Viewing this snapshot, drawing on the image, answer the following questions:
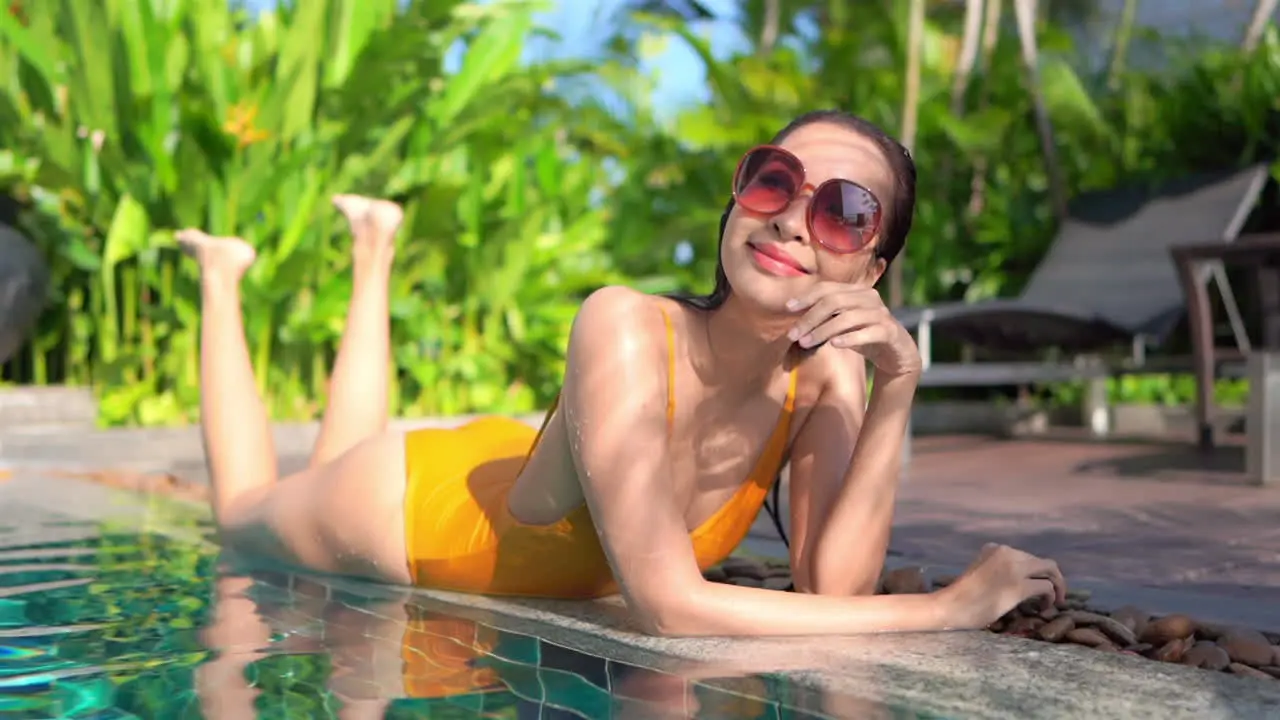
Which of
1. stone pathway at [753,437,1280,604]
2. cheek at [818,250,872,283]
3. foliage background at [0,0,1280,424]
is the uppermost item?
foliage background at [0,0,1280,424]

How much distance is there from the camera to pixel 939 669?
186 cm

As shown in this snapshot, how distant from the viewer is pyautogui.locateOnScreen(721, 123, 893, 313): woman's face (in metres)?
1.96

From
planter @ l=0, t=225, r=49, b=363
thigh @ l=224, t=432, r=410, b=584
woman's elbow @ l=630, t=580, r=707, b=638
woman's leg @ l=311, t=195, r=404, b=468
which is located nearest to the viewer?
woman's elbow @ l=630, t=580, r=707, b=638

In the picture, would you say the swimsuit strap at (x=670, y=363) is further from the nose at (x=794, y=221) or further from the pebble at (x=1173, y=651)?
the pebble at (x=1173, y=651)

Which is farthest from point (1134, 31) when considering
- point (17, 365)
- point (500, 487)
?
point (500, 487)

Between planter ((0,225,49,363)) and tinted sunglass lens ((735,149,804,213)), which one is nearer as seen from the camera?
tinted sunglass lens ((735,149,804,213))

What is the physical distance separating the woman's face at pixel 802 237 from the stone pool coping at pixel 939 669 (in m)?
0.57

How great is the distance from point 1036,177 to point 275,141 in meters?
5.89

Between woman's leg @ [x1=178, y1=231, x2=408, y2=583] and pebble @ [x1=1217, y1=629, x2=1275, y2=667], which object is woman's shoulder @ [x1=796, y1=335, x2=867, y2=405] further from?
woman's leg @ [x1=178, y1=231, x2=408, y2=583]

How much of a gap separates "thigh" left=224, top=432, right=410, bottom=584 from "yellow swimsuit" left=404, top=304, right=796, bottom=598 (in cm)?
4

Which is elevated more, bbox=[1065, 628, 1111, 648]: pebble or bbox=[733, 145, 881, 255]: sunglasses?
bbox=[733, 145, 881, 255]: sunglasses

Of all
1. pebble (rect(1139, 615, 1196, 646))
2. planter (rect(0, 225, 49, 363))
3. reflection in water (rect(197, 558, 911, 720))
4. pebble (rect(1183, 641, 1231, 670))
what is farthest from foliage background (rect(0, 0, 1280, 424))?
pebble (rect(1183, 641, 1231, 670))

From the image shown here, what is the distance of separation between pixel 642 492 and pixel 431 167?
A: 5219 mm

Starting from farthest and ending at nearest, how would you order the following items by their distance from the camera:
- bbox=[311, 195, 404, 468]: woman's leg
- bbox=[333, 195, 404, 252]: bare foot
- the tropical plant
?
the tropical plant < bbox=[333, 195, 404, 252]: bare foot < bbox=[311, 195, 404, 468]: woman's leg
